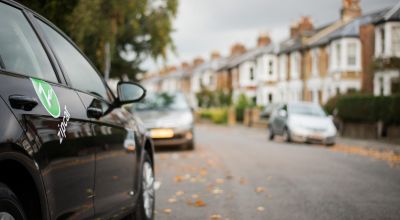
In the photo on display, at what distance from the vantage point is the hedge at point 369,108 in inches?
830

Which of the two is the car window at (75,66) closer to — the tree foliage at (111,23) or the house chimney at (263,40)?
the tree foliage at (111,23)

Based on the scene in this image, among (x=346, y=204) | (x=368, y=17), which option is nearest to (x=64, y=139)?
(x=346, y=204)

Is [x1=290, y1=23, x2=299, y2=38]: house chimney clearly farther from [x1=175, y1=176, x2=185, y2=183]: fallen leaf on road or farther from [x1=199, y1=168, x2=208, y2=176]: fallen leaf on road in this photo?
[x1=175, y1=176, x2=185, y2=183]: fallen leaf on road

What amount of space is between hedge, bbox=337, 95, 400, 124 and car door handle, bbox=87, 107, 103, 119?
18.6m

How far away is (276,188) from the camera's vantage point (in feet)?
26.2

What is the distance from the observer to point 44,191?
267cm

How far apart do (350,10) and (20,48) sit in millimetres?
45414

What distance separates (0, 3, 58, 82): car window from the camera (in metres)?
2.80

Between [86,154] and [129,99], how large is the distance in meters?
1.29

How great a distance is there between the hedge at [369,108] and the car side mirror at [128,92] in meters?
17.7

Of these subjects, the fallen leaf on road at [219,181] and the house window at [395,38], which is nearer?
the fallen leaf on road at [219,181]

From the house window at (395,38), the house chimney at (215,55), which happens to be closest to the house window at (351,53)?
the house window at (395,38)

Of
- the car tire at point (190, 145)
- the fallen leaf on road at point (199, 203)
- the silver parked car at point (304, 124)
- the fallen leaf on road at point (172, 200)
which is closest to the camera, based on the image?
the fallen leaf on road at point (199, 203)

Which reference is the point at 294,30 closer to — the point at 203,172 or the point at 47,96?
the point at 203,172
